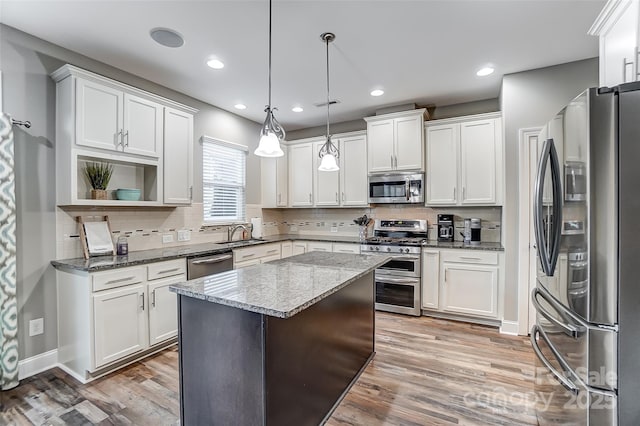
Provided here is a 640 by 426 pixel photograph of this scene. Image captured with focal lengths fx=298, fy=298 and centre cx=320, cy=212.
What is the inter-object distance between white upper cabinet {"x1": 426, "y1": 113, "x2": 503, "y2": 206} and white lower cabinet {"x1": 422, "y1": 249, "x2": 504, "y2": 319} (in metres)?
0.72

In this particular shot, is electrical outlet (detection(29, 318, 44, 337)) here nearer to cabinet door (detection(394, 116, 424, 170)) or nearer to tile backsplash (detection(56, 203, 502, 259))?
tile backsplash (detection(56, 203, 502, 259))

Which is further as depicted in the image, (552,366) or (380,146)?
(380,146)

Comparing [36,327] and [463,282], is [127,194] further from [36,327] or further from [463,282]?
[463,282]

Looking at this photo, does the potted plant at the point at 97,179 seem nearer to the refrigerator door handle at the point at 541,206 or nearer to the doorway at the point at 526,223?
the refrigerator door handle at the point at 541,206

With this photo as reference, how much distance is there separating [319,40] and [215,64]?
3.68ft

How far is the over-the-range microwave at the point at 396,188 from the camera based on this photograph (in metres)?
4.14

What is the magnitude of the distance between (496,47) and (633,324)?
8.48 ft

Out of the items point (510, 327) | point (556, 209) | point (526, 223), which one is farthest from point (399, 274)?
point (556, 209)

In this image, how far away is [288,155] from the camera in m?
5.25

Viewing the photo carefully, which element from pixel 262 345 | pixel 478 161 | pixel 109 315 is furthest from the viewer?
pixel 478 161

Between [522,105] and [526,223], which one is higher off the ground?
[522,105]

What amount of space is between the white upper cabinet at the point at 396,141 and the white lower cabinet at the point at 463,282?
127cm

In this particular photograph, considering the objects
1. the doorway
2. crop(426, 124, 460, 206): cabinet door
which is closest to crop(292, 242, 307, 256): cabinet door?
crop(426, 124, 460, 206): cabinet door

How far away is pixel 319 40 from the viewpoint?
8.66ft
